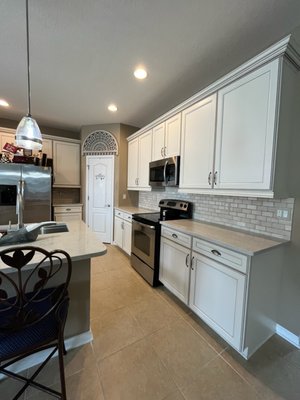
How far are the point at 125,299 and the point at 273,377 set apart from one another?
1541 millimetres

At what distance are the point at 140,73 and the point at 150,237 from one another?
212 centimetres

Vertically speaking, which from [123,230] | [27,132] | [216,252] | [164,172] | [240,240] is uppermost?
[27,132]

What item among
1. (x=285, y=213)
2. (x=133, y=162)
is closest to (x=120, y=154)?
(x=133, y=162)

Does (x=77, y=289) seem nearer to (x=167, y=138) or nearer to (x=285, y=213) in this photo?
(x=285, y=213)

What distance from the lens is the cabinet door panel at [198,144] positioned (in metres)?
2.14

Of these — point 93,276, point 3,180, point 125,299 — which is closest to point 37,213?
point 3,180

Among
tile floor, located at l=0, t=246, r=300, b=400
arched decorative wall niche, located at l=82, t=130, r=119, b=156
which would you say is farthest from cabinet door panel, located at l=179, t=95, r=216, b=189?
arched decorative wall niche, located at l=82, t=130, r=119, b=156

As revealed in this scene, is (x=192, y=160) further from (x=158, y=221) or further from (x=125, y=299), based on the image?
(x=125, y=299)

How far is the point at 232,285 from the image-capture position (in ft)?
5.22

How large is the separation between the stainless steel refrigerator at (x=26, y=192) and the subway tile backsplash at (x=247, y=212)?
263 centimetres

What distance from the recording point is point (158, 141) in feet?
10.3

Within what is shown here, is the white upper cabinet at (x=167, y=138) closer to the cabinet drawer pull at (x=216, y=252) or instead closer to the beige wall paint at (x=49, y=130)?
the cabinet drawer pull at (x=216, y=252)

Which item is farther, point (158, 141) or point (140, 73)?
point (158, 141)

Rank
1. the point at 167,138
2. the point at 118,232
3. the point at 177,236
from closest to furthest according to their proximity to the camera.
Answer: the point at 177,236, the point at 167,138, the point at 118,232
